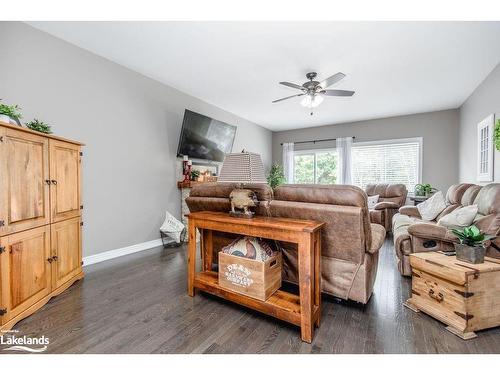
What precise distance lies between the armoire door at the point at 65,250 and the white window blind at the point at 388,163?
5.95 m

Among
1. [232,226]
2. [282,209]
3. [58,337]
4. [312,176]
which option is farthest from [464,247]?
[312,176]

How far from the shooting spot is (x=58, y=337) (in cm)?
149

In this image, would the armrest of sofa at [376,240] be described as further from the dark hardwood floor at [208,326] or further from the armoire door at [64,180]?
the armoire door at [64,180]

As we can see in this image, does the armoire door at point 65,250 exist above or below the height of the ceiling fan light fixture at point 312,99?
below

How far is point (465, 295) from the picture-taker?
1.50 metres

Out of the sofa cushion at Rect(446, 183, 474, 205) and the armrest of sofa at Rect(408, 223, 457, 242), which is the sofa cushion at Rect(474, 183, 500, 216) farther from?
the sofa cushion at Rect(446, 183, 474, 205)

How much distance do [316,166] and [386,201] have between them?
2.22m

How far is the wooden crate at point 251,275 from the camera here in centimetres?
168

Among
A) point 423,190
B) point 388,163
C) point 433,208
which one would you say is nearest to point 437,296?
point 433,208

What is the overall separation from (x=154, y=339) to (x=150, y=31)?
277cm

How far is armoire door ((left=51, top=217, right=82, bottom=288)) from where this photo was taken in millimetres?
2047

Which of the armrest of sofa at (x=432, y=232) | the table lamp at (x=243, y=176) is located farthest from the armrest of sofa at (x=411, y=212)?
the table lamp at (x=243, y=176)

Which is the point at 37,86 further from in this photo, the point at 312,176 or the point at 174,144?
the point at 312,176

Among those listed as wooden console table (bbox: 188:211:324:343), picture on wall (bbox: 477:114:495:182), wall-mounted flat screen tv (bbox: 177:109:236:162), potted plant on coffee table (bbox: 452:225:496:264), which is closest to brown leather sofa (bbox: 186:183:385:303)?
wooden console table (bbox: 188:211:324:343)
